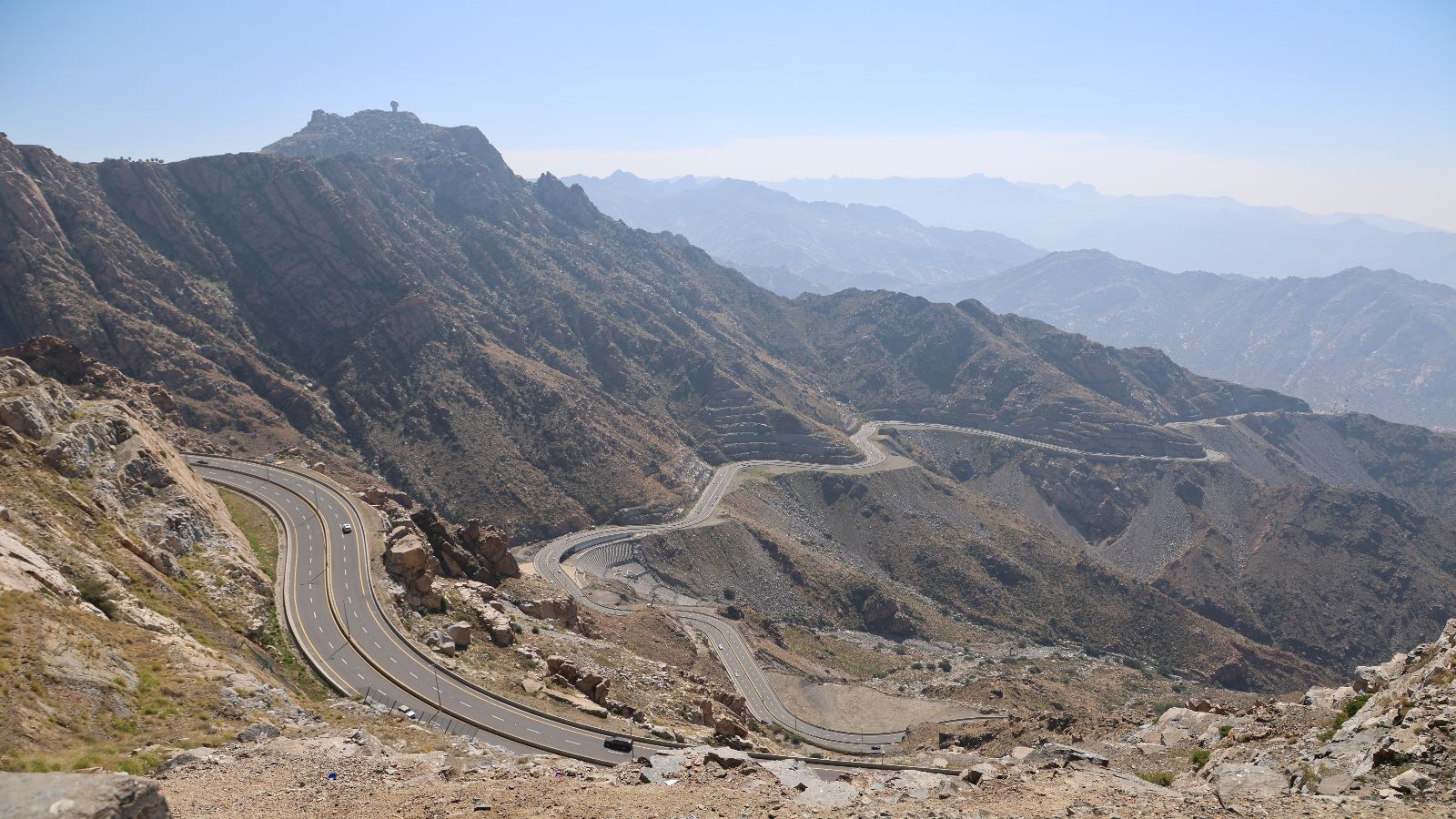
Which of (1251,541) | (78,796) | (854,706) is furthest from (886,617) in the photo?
(78,796)

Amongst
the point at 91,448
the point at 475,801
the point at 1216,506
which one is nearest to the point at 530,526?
the point at 91,448

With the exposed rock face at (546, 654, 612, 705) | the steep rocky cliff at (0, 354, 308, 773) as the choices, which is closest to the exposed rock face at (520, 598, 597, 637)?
the exposed rock face at (546, 654, 612, 705)

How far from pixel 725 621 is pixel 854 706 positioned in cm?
2205

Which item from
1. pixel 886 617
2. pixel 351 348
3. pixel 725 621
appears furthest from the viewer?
pixel 351 348

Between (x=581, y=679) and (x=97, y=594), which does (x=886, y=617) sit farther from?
(x=97, y=594)

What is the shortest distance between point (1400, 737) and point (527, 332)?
176 m

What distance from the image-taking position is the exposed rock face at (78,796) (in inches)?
523

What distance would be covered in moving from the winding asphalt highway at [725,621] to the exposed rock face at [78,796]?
5844 centimetres

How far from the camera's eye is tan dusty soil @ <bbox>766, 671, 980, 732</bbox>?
74750mm

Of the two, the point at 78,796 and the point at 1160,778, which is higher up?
the point at 78,796

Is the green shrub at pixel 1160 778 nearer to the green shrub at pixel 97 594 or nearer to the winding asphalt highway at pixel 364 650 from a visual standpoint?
the winding asphalt highway at pixel 364 650

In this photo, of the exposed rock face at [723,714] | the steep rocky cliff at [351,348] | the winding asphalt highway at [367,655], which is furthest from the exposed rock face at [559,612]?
the steep rocky cliff at [351,348]

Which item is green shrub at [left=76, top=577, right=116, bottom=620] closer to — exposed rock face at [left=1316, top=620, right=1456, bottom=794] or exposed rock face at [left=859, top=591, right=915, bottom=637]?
exposed rock face at [left=1316, top=620, right=1456, bottom=794]

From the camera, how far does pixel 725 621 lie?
313 feet
